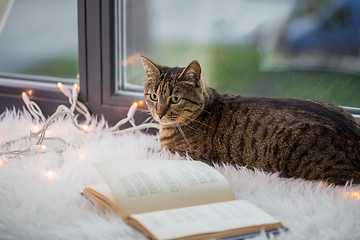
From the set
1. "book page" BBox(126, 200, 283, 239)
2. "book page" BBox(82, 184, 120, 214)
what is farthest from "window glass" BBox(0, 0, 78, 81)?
"book page" BBox(126, 200, 283, 239)

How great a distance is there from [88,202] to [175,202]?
0.87ft

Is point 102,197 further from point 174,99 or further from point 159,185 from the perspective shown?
point 174,99

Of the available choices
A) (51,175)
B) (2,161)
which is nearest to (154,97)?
(51,175)

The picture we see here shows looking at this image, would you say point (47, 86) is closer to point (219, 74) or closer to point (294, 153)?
point (219, 74)

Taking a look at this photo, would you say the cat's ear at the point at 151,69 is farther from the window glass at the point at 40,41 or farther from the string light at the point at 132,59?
the window glass at the point at 40,41

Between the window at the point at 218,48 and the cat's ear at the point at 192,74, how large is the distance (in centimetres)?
52

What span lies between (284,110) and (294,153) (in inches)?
7.0

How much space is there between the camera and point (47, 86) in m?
2.20

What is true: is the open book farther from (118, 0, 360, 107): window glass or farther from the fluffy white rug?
(118, 0, 360, 107): window glass

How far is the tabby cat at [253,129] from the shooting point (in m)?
1.31

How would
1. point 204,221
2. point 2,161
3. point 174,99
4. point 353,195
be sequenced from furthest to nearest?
1. point 174,99
2. point 2,161
3. point 353,195
4. point 204,221

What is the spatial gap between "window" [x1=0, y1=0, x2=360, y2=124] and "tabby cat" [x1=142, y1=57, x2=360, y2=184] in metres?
0.37

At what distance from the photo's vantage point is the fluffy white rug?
967 mm

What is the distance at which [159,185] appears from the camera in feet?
3.56
